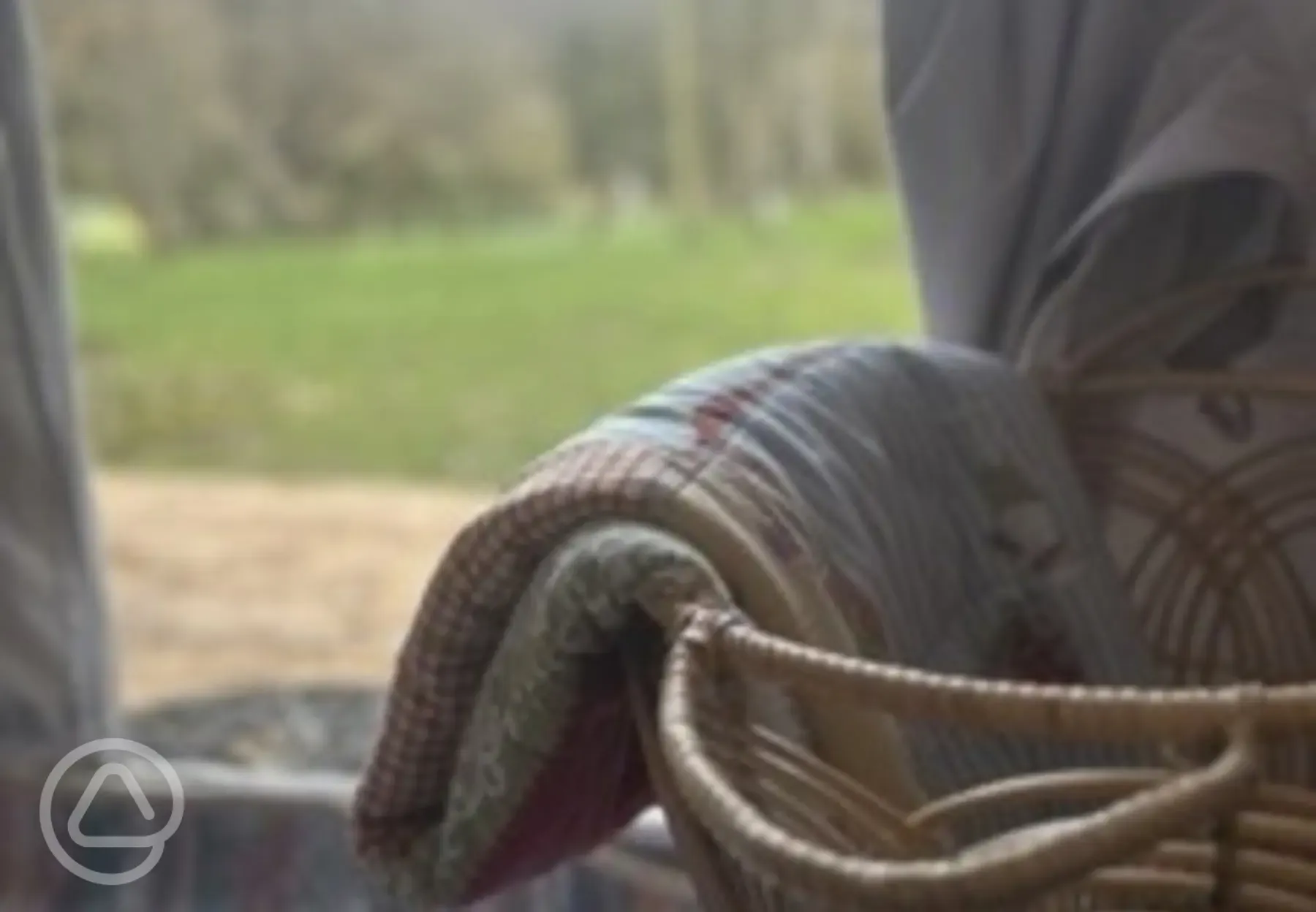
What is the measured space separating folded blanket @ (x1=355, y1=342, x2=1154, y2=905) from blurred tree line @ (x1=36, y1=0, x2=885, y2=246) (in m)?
0.87

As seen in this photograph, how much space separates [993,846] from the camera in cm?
63

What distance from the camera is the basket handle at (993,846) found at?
58 cm

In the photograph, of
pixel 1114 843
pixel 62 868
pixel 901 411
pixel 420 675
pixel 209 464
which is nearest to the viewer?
pixel 1114 843

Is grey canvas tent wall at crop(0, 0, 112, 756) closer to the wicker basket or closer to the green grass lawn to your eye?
the green grass lawn

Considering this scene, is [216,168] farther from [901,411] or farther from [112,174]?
[901,411]

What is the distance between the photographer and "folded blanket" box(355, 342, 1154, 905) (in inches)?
30.5

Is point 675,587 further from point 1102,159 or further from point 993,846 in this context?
point 1102,159

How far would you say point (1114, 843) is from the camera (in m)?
0.60

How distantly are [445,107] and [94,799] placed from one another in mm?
873

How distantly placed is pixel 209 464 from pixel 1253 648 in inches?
56.1

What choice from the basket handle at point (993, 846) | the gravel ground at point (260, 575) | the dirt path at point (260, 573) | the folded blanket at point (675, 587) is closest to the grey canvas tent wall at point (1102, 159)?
the folded blanket at point (675, 587)

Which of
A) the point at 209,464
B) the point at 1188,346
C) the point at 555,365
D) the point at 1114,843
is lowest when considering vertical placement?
the point at 209,464

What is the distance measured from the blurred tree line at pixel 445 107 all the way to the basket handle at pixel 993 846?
124 cm

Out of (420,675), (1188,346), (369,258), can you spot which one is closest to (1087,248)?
(1188,346)
